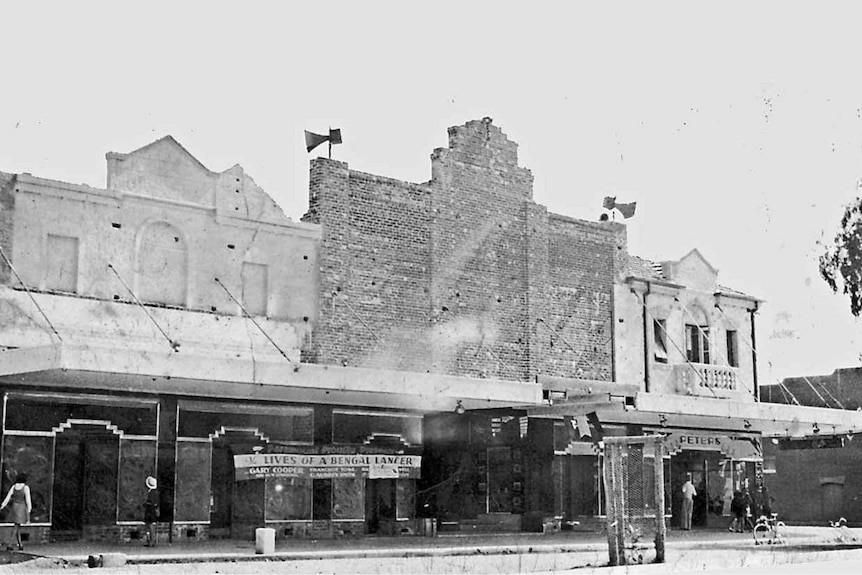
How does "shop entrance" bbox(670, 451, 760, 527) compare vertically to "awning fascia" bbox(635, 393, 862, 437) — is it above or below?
below

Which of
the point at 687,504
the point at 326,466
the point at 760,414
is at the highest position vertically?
the point at 760,414

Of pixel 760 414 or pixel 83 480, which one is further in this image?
pixel 760 414

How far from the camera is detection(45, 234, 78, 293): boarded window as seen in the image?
2448 cm

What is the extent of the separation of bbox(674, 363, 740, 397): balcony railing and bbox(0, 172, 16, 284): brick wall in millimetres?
18876

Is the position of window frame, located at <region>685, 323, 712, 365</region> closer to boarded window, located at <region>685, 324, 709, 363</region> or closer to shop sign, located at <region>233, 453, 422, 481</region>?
boarded window, located at <region>685, 324, 709, 363</region>

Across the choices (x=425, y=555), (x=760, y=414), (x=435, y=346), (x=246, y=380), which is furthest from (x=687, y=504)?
(x=246, y=380)

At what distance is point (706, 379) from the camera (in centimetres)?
3569

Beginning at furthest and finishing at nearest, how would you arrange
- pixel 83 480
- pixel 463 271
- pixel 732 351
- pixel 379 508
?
pixel 732 351 < pixel 463 271 < pixel 379 508 < pixel 83 480

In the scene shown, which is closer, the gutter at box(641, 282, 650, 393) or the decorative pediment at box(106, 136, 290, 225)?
the decorative pediment at box(106, 136, 290, 225)

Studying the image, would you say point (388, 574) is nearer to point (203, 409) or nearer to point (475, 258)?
point (203, 409)

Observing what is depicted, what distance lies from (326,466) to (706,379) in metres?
13.4

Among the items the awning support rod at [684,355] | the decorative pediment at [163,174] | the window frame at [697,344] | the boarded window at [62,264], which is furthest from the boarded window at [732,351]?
the boarded window at [62,264]

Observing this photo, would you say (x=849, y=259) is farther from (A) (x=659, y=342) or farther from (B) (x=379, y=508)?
(B) (x=379, y=508)

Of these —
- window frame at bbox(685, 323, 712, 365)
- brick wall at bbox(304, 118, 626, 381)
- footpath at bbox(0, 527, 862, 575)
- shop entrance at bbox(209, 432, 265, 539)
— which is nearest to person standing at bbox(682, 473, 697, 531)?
window frame at bbox(685, 323, 712, 365)
